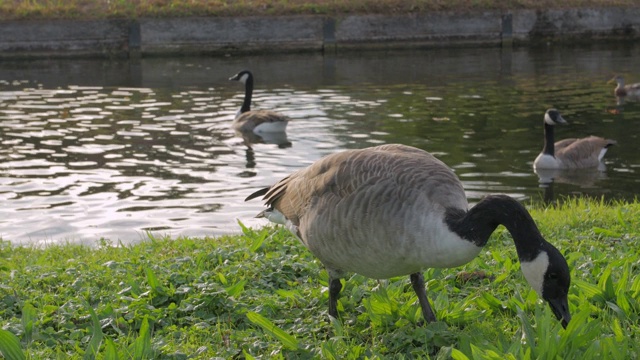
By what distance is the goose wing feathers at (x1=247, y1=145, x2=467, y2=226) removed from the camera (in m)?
4.81

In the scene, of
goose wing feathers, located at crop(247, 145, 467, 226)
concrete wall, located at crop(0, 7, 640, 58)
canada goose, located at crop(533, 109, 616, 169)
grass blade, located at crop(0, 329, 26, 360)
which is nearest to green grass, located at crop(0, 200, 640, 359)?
grass blade, located at crop(0, 329, 26, 360)

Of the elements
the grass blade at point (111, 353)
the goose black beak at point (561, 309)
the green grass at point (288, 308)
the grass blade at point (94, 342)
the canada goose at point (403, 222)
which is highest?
the canada goose at point (403, 222)

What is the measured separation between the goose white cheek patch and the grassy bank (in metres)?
22.7

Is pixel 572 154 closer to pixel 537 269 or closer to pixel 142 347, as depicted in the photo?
pixel 537 269

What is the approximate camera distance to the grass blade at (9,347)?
4613 mm

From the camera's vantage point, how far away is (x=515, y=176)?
12.5m

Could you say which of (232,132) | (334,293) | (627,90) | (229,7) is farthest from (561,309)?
(229,7)

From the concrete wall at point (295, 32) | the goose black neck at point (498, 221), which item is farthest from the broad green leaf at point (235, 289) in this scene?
the concrete wall at point (295, 32)

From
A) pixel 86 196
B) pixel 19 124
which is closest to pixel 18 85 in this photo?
pixel 19 124

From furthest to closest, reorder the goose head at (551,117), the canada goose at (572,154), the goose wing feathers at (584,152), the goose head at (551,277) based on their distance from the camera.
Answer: the goose head at (551,117)
the goose wing feathers at (584,152)
the canada goose at (572,154)
the goose head at (551,277)

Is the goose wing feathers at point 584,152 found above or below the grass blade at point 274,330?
below

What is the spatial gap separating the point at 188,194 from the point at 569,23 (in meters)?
20.0

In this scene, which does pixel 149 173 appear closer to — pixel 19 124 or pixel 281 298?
pixel 19 124

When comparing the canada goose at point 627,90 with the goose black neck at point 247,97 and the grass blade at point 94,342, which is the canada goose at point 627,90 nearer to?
the goose black neck at point 247,97
